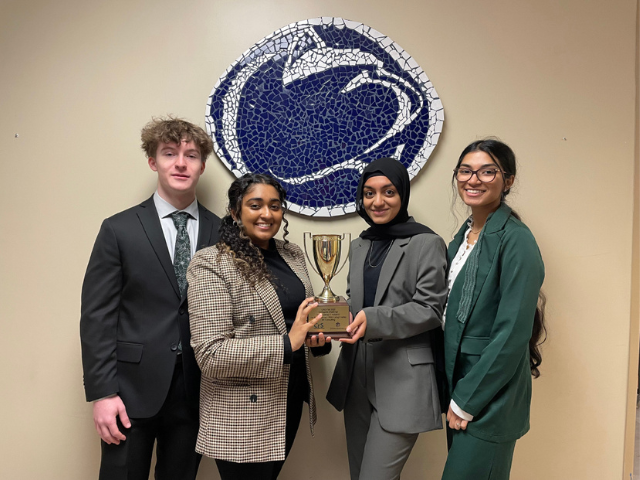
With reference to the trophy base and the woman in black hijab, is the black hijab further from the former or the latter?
the trophy base

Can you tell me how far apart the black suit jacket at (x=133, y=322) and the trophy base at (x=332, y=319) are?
1.64ft

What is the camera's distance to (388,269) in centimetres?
152

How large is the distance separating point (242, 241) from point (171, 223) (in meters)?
0.41

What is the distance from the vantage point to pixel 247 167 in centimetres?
200

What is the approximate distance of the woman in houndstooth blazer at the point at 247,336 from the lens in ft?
4.40

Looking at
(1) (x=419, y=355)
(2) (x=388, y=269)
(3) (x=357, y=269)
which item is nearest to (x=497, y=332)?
(1) (x=419, y=355)

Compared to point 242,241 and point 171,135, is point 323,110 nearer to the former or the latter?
point 171,135

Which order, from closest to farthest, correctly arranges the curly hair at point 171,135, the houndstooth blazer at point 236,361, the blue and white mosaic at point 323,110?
the houndstooth blazer at point 236,361, the curly hair at point 171,135, the blue and white mosaic at point 323,110

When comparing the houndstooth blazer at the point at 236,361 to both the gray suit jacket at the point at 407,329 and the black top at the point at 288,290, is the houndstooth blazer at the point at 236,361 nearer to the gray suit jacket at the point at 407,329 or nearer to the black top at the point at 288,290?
the black top at the point at 288,290

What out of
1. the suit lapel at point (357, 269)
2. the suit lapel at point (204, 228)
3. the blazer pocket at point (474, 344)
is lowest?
the blazer pocket at point (474, 344)

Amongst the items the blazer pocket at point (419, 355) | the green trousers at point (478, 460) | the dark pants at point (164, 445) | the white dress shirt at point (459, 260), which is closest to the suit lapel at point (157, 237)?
the dark pants at point (164, 445)

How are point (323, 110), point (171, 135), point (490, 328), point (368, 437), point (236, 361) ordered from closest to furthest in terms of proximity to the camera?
point (236, 361), point (490, 328), point (368, 437), point (171, 135), point (323, 110)

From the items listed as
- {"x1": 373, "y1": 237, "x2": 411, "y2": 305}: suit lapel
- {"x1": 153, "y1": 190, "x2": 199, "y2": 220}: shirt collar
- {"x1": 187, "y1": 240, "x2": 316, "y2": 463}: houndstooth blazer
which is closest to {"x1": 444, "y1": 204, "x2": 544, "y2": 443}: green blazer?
{"x1": 373, "y1": 237, "x2": 411, "y2": 305}: suit lapel

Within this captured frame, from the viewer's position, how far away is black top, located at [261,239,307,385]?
1.49 metres
